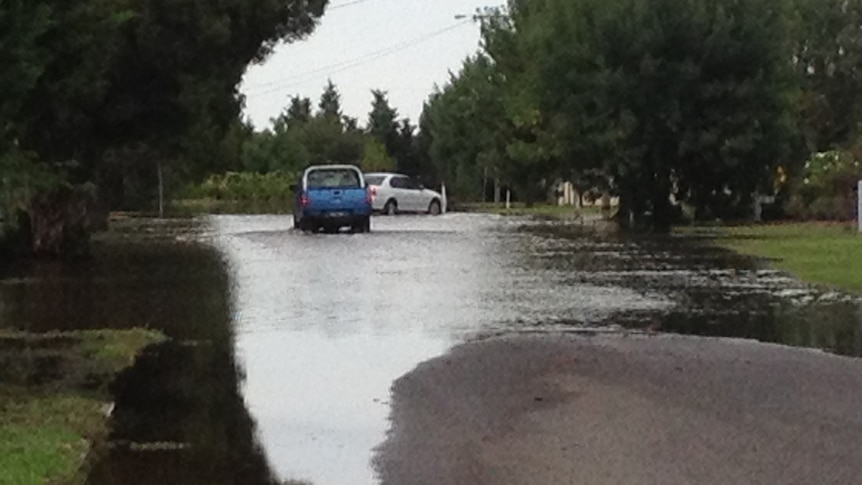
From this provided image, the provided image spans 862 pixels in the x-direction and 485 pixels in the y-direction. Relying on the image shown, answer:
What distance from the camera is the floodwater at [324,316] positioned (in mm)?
11414

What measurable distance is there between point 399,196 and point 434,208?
7.20ft

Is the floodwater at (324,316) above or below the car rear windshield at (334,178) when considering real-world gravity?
below

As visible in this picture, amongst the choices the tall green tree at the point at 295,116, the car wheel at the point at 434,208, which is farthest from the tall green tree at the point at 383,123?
the car wheel at the point at 434,208

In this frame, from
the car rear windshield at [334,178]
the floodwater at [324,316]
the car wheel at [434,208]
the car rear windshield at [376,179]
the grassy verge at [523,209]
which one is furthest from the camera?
the grassy verge at [523,209]

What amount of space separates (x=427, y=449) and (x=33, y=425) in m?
2.88

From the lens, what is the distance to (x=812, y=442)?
10.7 m

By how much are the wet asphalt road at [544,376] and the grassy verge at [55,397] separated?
1.21 metres

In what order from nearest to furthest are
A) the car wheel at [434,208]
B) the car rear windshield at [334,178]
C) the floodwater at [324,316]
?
the floodwater at [324,316] < the car rear windshield at [334,178] < the car wheel at [434,208]

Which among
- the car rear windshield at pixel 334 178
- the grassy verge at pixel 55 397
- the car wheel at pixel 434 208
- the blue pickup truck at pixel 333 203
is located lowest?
the car wheel at pixel 434 208

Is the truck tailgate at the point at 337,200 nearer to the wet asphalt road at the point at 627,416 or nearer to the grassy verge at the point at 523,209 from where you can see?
the grassy verge at the point at 523,209

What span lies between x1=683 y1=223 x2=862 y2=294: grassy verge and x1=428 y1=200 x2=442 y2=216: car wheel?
2002 centimetres

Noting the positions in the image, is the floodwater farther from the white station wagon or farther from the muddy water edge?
the white station wagon

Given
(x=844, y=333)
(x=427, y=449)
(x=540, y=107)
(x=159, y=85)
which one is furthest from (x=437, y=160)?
(x=427, y=449)

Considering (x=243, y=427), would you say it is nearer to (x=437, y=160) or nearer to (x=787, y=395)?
(x=787, y=395)
